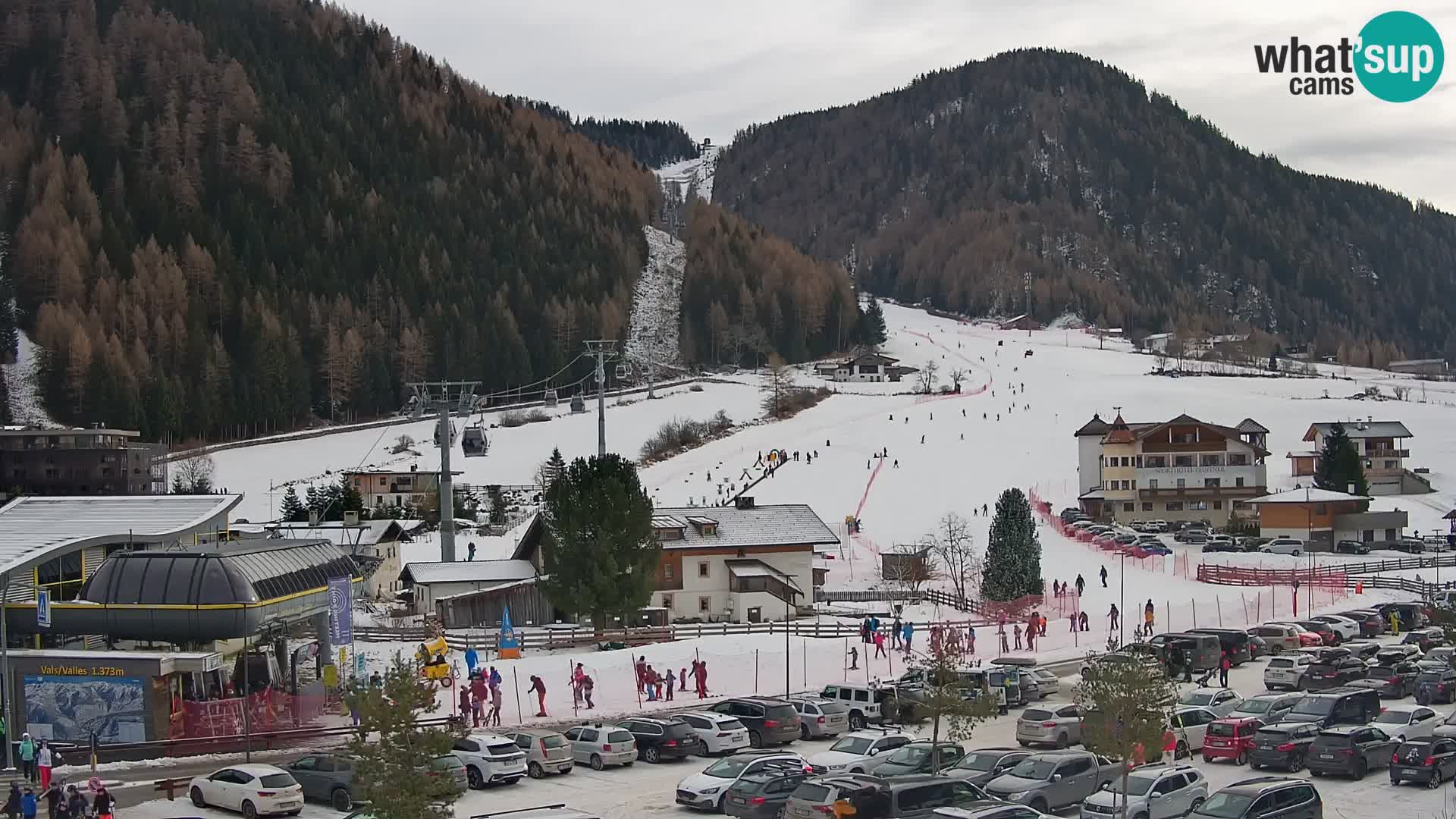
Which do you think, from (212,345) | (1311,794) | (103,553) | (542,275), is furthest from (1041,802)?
(542,275)

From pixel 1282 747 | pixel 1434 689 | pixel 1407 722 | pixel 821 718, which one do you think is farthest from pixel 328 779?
pixel 1434 689

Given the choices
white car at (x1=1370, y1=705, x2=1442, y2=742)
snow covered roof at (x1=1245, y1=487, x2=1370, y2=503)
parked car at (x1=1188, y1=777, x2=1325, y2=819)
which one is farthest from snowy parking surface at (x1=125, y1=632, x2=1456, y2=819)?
snow covered roof at (x1=1245, y1=487, x2=1370, y2=503)

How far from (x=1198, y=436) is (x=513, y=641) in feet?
151

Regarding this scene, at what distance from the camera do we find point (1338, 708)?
95.6 ft

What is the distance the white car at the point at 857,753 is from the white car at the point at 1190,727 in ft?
15.1

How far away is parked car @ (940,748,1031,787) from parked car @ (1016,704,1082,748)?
10.5ft

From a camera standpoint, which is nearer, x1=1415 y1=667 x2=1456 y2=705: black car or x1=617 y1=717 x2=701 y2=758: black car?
x1=617 y1=717 x2=701 y2=758: black car

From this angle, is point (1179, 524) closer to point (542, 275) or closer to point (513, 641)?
point (513, 641)

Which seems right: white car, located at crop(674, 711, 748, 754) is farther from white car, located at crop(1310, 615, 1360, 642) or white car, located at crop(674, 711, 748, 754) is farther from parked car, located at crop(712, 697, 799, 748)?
white car, located at crop(1310, 615, 1360, 642)

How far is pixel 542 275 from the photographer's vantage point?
166 meters

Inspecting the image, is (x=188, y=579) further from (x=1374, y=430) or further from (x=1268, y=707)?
(x=1374, y=430)

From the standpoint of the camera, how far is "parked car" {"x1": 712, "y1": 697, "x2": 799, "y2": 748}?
30125 millimetres

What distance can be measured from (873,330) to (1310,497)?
371 feet

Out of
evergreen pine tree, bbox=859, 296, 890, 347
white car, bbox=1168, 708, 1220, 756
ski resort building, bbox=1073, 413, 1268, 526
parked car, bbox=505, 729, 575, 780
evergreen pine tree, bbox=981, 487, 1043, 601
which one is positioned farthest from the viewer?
evergreen pine tree, bbox=859, 296, 890, 347
